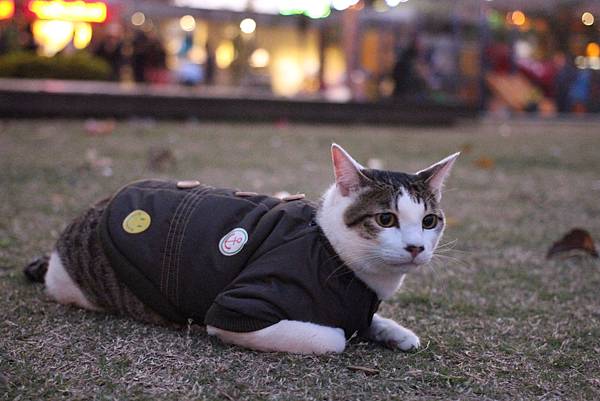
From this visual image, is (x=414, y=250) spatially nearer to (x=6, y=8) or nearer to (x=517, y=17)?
(x=6, y=8)

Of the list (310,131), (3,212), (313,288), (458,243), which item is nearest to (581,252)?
(458,243)

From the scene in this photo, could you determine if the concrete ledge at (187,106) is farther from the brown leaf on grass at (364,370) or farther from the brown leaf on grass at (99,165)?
the brown leaf on grass at (364,370)

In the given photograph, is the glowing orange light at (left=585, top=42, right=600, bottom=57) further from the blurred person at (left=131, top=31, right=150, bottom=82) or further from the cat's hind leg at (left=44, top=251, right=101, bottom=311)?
the cat's hind leg at (left=44, top=251, right=101, bottom=311)

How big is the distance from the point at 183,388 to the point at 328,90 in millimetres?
15586

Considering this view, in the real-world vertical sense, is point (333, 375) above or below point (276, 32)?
below

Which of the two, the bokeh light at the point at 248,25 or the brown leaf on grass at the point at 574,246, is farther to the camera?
the bokeh light at the point at 248,25

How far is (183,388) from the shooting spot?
6.23ft

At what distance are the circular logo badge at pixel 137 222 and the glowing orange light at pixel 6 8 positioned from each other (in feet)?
47.4

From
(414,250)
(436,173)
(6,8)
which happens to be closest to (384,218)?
(414,250)

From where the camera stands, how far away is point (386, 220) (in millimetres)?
2104

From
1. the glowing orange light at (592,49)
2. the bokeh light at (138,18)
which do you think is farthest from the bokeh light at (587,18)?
the bokeh light at (138,18)

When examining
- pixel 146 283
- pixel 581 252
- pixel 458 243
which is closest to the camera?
pixel 146 283

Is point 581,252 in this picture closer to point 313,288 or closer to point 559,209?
point 559,209

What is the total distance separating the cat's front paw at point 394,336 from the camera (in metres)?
2.26
